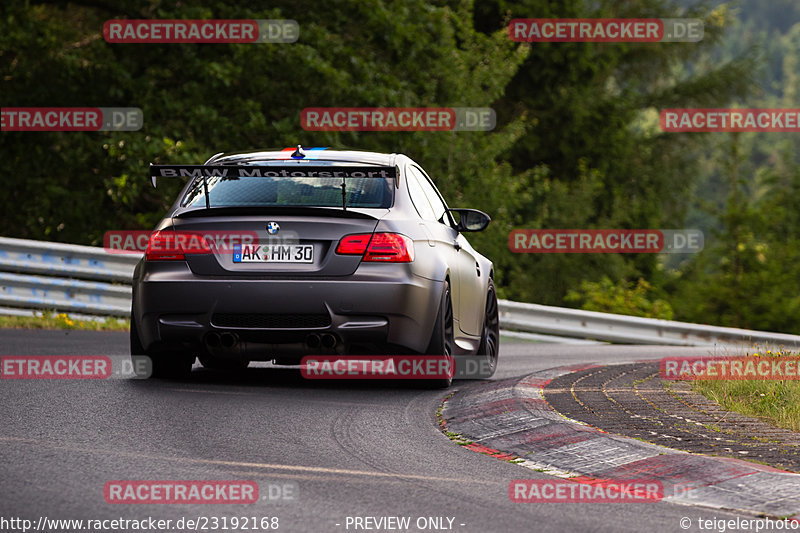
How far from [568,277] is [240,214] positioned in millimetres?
21149

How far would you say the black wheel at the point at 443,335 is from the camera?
8.54 meters

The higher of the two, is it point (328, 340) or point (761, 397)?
point (328, 340)

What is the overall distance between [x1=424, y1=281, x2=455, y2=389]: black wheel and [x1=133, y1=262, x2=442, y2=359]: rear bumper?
219mm

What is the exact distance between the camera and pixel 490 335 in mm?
10609

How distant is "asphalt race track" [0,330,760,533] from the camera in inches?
195

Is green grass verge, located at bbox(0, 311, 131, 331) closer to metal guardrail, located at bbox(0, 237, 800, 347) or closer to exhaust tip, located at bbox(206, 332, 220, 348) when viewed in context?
metal guardrail, located at bbox(0, 237, 800, 347)

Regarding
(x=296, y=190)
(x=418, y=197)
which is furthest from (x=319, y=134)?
(x=296, y=190)

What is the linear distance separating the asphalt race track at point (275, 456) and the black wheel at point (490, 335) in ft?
3.31

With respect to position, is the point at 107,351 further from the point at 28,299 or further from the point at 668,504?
the point at 668,504

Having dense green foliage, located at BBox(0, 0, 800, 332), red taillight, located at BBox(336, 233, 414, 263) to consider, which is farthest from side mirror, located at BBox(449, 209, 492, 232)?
dense green foliage, located at BBox(0, 0, 800, 332)

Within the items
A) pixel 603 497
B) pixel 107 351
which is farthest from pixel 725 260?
pixel 603 497

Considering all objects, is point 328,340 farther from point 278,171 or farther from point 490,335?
point 490,335

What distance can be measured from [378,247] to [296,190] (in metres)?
0.77

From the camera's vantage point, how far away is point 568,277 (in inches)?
1136
